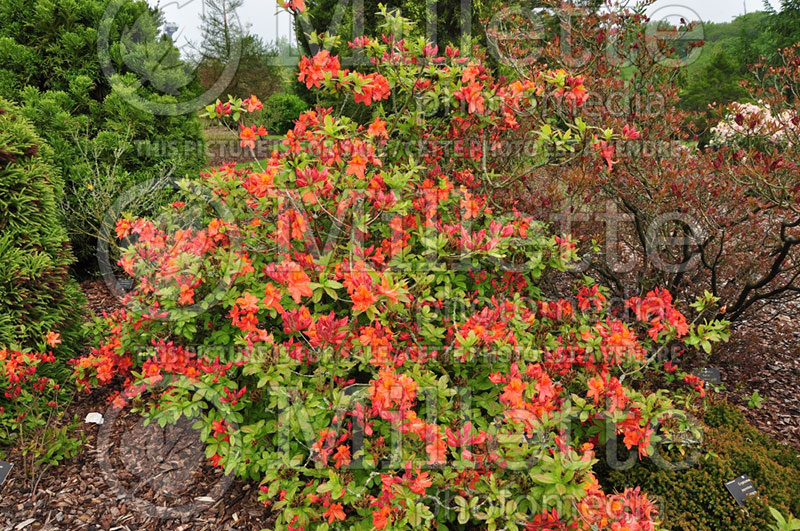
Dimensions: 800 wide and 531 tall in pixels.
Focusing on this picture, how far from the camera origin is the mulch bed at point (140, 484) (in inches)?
89.7

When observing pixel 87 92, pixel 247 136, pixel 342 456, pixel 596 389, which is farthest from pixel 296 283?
pixel 87 92

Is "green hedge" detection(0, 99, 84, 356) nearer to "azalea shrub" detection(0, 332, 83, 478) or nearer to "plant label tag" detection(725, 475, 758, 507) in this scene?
"azalea shrub" detection(0, 332, 83, 478)

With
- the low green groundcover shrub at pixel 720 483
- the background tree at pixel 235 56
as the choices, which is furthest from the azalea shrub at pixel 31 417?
the background tree at pixel 235 56

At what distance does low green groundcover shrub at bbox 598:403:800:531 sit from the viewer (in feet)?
6.54

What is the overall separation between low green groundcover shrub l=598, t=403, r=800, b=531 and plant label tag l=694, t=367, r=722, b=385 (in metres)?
0.66

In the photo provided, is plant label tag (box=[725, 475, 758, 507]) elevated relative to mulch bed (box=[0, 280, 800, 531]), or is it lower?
elevated

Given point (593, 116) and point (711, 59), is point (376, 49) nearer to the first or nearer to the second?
point (593, 116)

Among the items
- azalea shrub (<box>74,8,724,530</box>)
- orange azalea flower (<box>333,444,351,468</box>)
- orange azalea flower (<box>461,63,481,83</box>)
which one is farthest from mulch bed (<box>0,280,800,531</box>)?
orange azalea flower (<box>461,63,481,83</box>)

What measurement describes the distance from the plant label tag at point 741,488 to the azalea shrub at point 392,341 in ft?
0.82

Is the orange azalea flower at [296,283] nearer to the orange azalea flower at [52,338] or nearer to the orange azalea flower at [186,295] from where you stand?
the orange azalea flower at [186,295]

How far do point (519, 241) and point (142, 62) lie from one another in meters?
4.34

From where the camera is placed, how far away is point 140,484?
2465 mm

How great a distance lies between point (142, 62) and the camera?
4883 mm

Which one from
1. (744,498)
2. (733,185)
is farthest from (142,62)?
(744,498)
